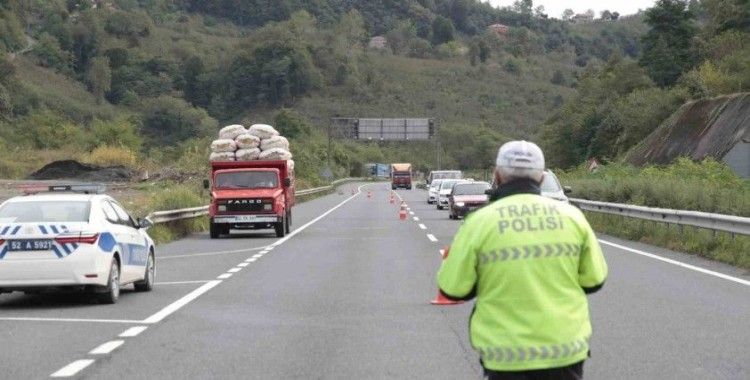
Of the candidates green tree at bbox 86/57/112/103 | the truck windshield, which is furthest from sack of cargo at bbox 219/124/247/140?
green tree at bbox 86/57/112/103

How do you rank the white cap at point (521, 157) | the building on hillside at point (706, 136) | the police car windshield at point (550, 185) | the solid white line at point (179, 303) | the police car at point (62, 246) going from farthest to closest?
the building on hillside at point (706, 136) < the police car windshield at point (550, 185) < the police car at point (62, 246) < the solid white line at point (179, 303) < the white cap at point (521, 157)

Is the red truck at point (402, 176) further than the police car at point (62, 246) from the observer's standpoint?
Yes

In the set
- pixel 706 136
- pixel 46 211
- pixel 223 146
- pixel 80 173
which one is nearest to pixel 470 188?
pixel 223 146

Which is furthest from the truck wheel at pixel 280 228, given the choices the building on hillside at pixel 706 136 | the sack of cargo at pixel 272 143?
the building on hillside at pixel 706 136

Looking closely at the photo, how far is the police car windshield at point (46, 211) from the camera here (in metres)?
15.4

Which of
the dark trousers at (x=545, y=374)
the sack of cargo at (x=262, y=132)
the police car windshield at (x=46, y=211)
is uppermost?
the sack of cargo at (x=262, y=132)

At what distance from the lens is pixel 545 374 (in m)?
5.34

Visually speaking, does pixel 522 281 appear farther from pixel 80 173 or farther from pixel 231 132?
pixel 80 173

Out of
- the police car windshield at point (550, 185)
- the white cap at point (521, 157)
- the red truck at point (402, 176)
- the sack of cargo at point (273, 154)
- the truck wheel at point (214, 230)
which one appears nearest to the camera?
the white cap at point (521, 157)

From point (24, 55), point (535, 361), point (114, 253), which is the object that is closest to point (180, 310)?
point (114, 253)

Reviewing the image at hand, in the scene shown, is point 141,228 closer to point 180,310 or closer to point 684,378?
point 180,310

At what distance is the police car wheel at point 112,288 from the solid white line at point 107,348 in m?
3.37

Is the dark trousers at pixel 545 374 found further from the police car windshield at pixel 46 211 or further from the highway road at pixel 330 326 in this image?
the police car windshield at pixel 46 211

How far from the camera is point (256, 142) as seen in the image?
3575 centimetres
